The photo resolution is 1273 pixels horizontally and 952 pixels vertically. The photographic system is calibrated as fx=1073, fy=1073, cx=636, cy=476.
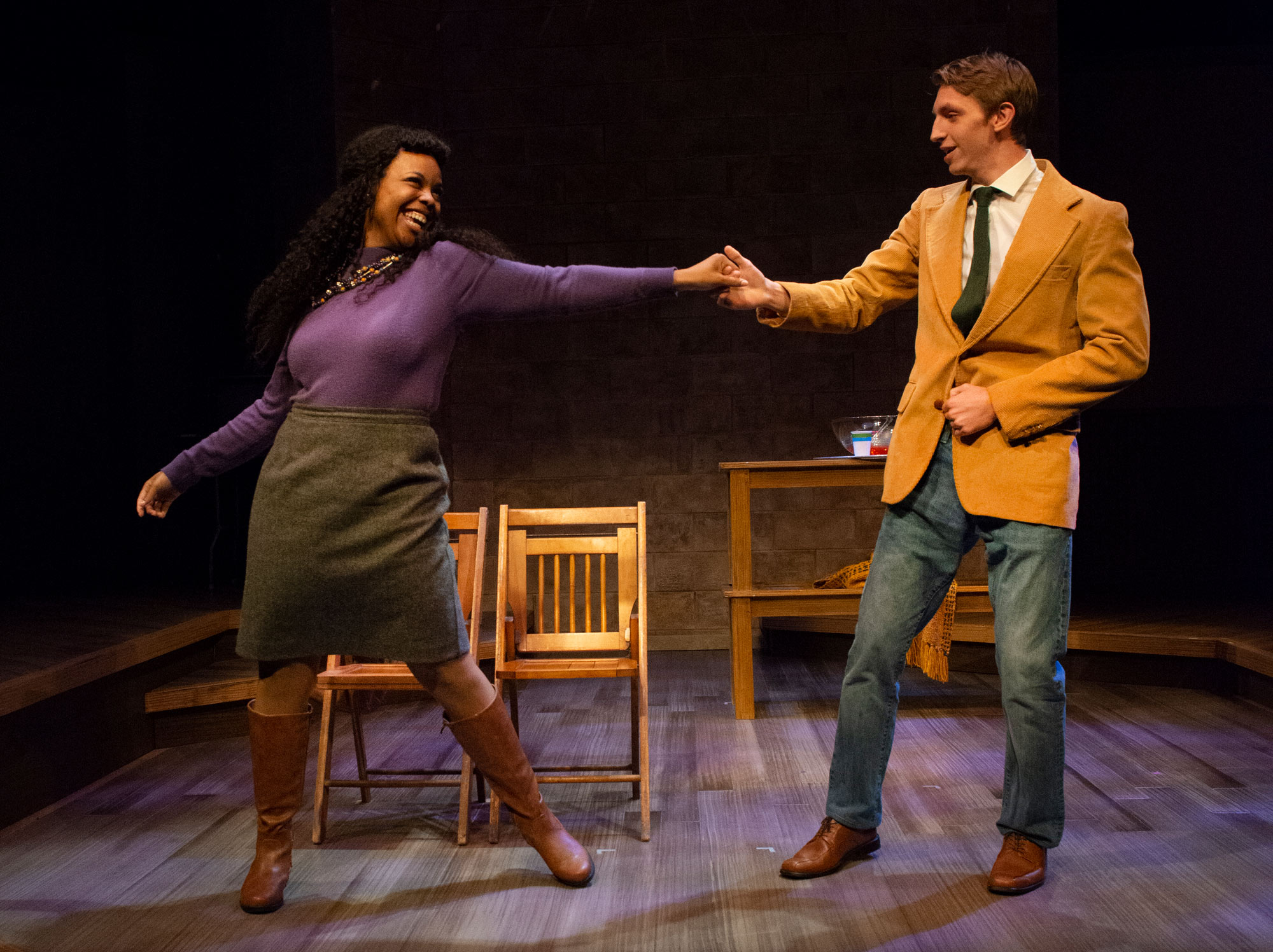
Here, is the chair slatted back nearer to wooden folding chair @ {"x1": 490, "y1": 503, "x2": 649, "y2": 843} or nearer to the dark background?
wooden folding chair @ {"x1": 490, "y1": 503, "x2": 649, "y2": 843}

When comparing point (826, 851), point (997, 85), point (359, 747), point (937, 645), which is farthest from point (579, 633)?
point (997, 85)

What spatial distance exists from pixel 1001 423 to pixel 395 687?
1582 millimetres

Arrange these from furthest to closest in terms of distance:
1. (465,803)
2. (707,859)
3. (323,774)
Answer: (323,774) < (465,803) < (707,859)

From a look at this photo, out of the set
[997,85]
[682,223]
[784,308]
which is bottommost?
[784,308]

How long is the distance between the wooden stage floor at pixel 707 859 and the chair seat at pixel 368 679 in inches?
14.6

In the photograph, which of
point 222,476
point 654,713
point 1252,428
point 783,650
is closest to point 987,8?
point 1252,428

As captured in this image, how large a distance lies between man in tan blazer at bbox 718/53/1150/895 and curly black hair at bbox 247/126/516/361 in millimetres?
703

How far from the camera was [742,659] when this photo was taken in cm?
397

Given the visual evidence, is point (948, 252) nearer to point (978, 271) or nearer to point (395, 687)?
point (978, 271)

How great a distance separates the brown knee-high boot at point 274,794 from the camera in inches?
85.6

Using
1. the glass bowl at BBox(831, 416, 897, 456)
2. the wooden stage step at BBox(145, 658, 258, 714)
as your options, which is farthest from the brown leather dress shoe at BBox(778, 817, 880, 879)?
the wooden stage step at BBox(145, 658, 258, 714)

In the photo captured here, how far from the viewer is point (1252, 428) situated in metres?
5.58

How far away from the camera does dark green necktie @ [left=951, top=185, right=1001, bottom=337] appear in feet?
6.95

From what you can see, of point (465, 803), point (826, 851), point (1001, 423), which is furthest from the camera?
point (465, 803)
